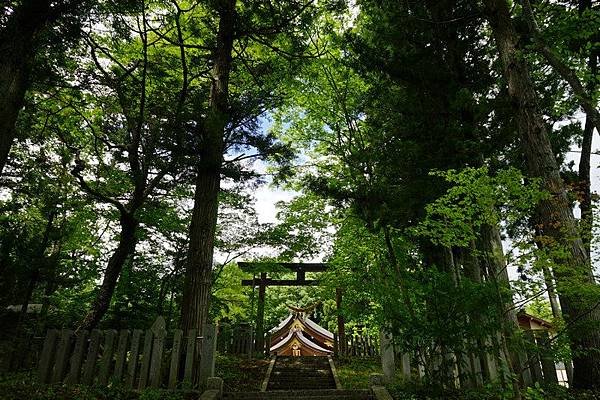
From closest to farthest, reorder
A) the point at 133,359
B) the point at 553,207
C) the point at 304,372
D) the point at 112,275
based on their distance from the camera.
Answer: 1. the point at 553,207
2. the point at 133,359
3. the point at 112,275
4. the point at 304,372

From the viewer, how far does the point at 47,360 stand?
4.49 m

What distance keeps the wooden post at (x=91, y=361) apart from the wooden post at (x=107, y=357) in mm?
116

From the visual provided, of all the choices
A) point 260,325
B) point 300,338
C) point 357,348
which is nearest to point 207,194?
point 260,325

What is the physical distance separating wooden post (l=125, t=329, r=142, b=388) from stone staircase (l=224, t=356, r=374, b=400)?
125 cm

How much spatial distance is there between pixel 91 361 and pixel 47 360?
24.6 inches

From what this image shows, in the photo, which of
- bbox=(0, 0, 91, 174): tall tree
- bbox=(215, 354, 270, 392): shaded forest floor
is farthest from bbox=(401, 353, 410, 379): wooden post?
bbox=(0, 0, 91, 174): tall tree

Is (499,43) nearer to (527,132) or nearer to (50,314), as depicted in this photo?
(527,132)

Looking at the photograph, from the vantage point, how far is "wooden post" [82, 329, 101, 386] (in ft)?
14.4

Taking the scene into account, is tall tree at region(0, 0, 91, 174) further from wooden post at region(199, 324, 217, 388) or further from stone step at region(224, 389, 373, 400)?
stone step at region(224, 389, 373, 400)

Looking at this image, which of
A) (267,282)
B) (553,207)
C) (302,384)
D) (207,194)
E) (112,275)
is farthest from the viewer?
(267,282)

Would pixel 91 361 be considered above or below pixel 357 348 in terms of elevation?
above

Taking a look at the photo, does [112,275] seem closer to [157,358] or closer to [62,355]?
[62,355]

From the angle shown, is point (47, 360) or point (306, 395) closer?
point (47, 360)

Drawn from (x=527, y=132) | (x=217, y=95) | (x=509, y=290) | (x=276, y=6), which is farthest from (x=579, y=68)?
(x=217, y=95)
